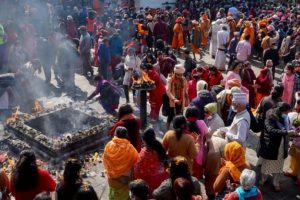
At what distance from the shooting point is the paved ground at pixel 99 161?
297 inches

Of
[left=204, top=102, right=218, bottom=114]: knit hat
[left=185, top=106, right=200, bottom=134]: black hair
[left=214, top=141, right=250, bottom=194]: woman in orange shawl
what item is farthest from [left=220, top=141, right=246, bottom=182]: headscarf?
[left=204, top=102, right=218, bottom=114]: knit hat

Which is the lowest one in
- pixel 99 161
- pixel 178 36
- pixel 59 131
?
pixel 99 161

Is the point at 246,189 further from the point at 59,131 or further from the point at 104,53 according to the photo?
the point at 104,53

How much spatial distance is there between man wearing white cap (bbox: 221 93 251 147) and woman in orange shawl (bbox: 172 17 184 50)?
9528 millimetres

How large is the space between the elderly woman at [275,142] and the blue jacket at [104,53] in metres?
6.52

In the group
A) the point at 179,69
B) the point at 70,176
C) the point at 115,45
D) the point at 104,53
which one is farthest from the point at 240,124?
the point at 115,45

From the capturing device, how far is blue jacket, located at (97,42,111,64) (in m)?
12.7

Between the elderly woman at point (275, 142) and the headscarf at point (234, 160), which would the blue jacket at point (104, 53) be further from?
the headscarf at point (234, 160)

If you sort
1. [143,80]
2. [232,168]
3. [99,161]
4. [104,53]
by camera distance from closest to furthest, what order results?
[232,168] → [99,161] → [143,80] → [104,53]

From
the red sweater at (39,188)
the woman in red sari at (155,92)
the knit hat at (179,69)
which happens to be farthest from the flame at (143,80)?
the red sweater at (39,188)

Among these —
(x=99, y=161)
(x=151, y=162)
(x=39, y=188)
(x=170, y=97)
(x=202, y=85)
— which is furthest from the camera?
(x=170, y=97)

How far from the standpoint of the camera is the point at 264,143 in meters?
7.34

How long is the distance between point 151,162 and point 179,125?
0.70 meters

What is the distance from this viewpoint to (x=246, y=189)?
5156 mm
